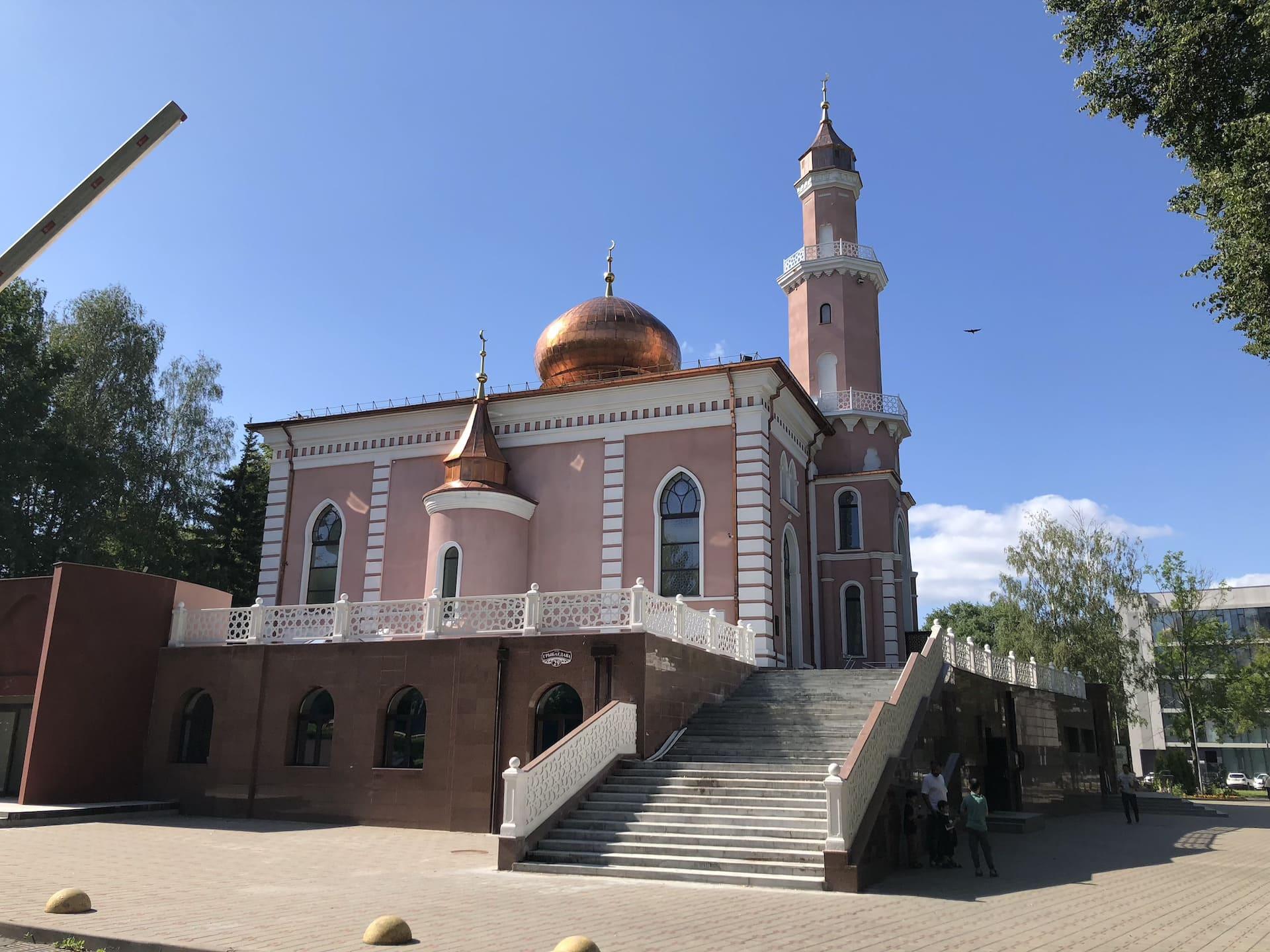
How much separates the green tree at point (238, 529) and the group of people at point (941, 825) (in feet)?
104

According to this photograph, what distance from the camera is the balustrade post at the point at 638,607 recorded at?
15766 mm

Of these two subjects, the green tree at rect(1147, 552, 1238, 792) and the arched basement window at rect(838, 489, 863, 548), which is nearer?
the arched basement window at rect(838, 489, 863, 548)

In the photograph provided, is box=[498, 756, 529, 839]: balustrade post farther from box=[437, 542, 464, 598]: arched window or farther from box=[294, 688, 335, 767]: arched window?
box=[437, 542, 464, 598]: arched window

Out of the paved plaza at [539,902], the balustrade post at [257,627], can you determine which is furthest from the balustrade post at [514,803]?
the balustrade post at [257,627]

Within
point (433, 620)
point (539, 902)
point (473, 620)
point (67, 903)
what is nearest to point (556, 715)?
point (473, 620)

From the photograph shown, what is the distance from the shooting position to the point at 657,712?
15.8 meters

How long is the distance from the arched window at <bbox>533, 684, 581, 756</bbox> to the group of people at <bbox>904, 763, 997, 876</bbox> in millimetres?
5761

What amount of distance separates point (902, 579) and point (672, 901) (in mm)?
17532

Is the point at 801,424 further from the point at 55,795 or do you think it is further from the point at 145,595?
the point at 55,795

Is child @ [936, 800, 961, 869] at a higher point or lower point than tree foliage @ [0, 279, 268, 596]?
lower

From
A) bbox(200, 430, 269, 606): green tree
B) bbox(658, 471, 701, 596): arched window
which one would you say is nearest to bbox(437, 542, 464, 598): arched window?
bbox(658, 471, 701, 596): arched window

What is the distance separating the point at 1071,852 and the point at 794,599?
927 centimetres

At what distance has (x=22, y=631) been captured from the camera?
1958cm

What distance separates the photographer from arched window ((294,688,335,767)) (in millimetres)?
18172
